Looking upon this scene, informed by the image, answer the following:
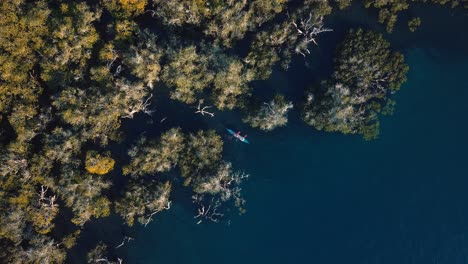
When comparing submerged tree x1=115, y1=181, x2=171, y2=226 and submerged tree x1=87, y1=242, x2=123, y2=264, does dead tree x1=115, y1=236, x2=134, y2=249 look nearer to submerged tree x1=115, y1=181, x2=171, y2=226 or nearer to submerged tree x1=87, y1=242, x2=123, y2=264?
submerged tree x1=87, y1=242, x2=123, y2=264

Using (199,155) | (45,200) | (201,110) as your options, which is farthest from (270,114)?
(45,200)

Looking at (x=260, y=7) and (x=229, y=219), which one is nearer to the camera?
(x=260, y=7)

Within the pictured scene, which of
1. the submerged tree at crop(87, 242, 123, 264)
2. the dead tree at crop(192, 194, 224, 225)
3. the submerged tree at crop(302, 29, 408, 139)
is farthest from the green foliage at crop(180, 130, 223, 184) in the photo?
the submerged tree at crop(87, 242, 123, 264)

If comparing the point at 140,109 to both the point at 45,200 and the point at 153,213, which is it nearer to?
the point at 153,213

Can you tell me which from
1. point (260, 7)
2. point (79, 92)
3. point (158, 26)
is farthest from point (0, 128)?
point (260, 7)

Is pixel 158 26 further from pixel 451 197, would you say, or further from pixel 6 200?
pixel 451 197
